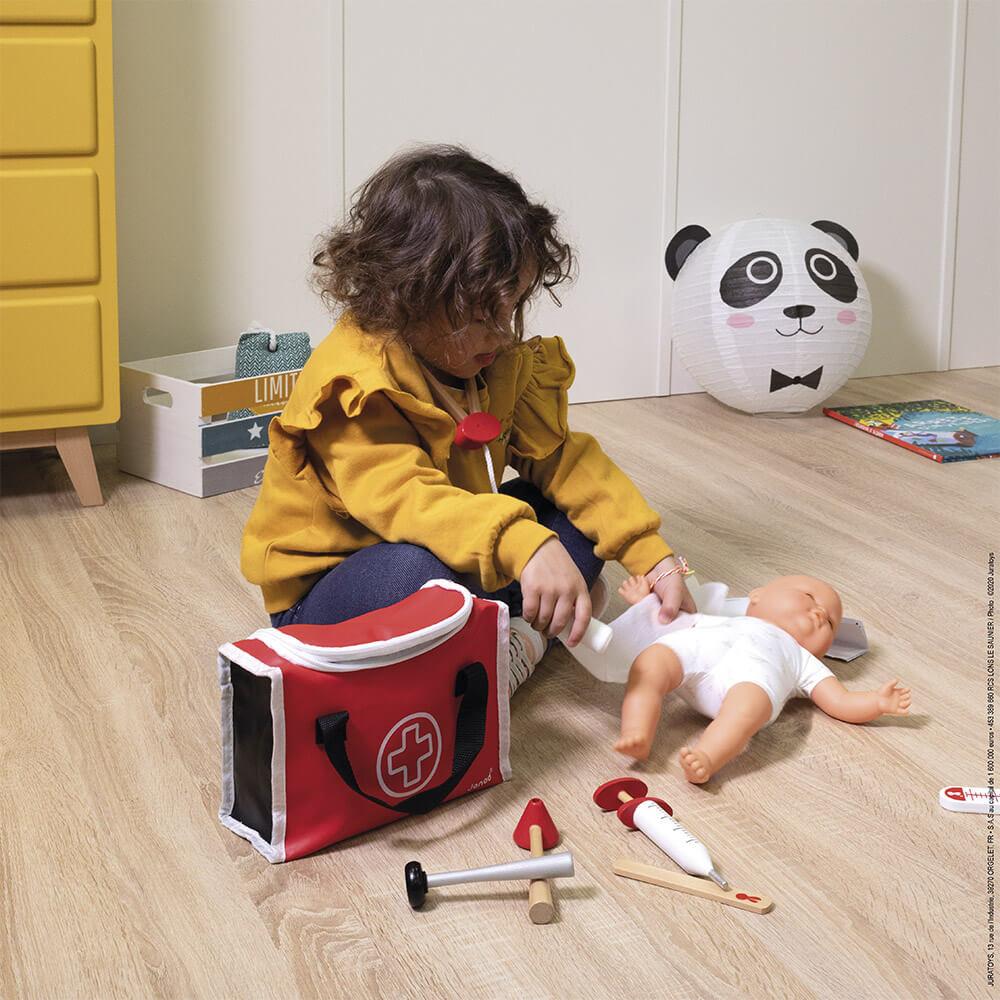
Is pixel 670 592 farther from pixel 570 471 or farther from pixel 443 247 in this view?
pixel 443 247

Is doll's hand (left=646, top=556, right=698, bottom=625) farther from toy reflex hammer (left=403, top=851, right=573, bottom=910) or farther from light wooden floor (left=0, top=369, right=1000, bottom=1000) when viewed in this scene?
toy reflex hammer (left=403, top=851, right=573, bottom=910)

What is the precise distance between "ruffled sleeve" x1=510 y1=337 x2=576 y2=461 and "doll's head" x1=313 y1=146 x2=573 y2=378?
0.14 m

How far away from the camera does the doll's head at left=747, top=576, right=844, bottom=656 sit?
54.1 inches

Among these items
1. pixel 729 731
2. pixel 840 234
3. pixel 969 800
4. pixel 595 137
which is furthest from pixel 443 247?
pixel 840 234

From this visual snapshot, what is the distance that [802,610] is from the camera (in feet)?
4.53

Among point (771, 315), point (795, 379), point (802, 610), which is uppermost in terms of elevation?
point (771, 315)

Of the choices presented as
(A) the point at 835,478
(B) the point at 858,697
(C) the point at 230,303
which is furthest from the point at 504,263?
(C) the point at 230,303

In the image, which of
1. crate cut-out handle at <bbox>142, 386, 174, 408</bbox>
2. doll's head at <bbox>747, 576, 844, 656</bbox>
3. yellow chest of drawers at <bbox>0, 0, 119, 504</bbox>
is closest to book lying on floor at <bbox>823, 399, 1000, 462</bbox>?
doll's head at <bbox>747, 576, 844, 656</bbox>

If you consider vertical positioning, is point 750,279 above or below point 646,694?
above

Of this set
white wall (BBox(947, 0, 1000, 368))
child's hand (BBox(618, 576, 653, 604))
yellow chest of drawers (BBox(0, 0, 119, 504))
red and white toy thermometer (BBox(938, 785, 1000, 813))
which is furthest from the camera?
white wall (BBox(947, 0, 1000, 368))

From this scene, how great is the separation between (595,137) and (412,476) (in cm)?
153

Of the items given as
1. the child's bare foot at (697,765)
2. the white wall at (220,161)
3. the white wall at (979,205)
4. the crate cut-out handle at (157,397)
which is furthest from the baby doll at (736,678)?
the white wall at (979,205)

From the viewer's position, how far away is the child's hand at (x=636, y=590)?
1.37 m

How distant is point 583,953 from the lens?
37.4 inches
